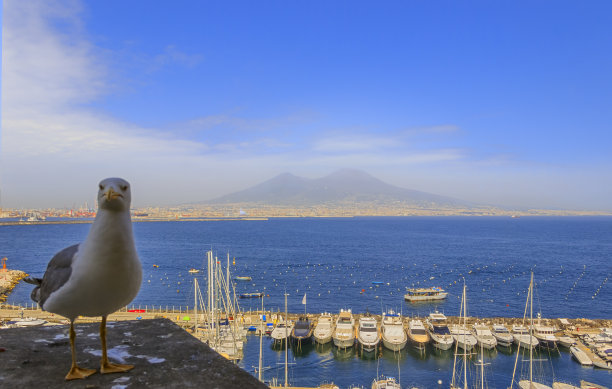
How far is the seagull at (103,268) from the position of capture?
1.99 m

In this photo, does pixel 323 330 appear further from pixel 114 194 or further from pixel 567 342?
pixel 114 194

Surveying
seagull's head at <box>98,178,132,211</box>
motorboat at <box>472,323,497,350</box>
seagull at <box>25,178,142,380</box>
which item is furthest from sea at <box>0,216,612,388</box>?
seagull's head at <box>98,178,132,211</box>

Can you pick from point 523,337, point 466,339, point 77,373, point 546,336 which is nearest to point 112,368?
point 77,373

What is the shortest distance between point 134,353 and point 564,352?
26.8m

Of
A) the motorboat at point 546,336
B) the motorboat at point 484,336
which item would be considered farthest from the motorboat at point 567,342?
the motorboat at point 484,336

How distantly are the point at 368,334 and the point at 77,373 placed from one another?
2279cm

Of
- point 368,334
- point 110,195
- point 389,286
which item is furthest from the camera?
point 389,286

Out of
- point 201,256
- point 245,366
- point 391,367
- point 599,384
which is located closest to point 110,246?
point 245,366

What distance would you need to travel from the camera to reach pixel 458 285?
4219 centimetres

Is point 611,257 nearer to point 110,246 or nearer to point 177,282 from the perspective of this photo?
point 177,282

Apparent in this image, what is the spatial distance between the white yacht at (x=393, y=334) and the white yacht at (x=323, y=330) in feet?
10.2

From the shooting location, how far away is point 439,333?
23625 millimetres

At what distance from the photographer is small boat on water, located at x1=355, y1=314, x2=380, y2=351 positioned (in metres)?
22.3

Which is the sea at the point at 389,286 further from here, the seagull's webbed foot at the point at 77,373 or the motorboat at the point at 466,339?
the seagull's webbed foot at the point at 77,373
